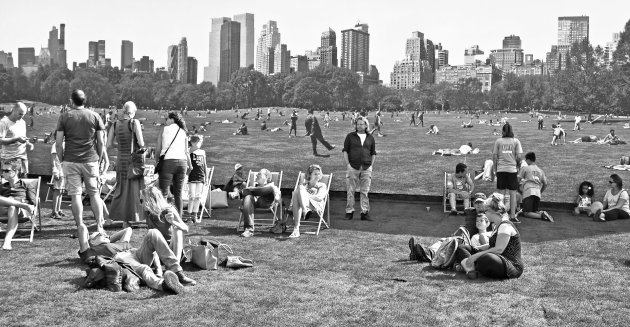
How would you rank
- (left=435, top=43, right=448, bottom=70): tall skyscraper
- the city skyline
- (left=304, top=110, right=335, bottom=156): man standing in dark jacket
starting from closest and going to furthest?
1. the city skyline
2. (left=304, top=110, right=335, bottom=156): man standing in dark jacket
3. (left=435, top=43, right=448, bottom=70): tall skyscraper

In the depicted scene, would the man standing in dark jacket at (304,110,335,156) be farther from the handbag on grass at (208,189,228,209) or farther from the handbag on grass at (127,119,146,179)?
the handbag on grass at (127,119,146,179)

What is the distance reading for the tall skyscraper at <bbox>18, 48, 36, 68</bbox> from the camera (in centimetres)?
1491

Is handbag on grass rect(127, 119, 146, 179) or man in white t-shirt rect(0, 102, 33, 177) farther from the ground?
man in white t-shirt rect(0, 102, 33, 177)

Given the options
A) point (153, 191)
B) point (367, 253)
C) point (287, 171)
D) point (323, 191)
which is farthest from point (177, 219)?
point (287, 171)

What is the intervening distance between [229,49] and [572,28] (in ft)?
24.2

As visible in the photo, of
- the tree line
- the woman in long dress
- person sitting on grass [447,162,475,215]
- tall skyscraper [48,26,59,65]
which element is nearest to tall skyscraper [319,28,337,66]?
the tree line

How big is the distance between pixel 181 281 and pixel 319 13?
9689 millimetres

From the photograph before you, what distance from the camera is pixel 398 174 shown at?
13281 mm

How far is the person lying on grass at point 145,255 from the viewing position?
583 centimetres

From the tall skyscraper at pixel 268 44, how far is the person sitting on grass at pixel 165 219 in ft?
28.3

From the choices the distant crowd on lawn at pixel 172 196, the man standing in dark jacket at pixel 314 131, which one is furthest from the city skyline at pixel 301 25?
the distant crowd on lawn at pixel 172 196

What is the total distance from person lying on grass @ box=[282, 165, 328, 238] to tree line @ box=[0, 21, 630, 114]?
204 inches

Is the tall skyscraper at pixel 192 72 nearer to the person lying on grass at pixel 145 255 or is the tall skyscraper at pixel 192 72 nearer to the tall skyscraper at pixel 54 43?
the tall skyscraper at pixel 54 43

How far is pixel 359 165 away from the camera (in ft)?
34.0
